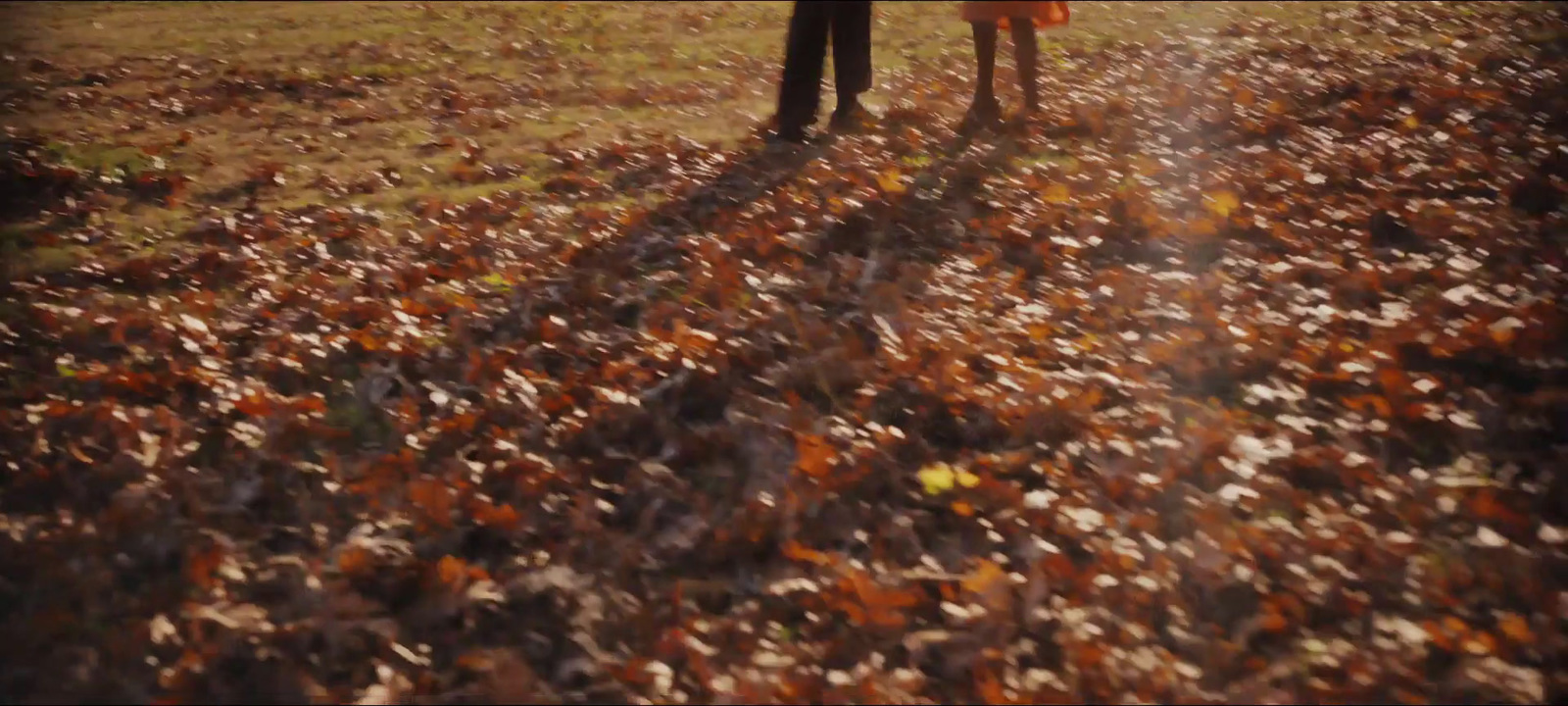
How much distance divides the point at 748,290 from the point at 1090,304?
5.43ft

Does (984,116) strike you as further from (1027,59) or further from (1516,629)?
(1516,629)

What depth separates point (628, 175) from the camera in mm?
7812

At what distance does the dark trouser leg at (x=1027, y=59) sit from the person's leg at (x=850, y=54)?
3.69 ft

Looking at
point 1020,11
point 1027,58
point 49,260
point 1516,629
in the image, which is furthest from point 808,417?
point 1027,58

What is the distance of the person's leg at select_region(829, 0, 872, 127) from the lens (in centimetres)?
852

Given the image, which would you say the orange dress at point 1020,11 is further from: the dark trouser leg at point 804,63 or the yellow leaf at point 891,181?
the yellow leaf at point 891,181

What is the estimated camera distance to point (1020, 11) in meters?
8.12

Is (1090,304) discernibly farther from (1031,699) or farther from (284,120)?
(284,120)

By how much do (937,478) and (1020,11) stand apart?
516 centimetres

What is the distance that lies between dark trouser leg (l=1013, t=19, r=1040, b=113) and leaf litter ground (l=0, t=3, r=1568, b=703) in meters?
0.61

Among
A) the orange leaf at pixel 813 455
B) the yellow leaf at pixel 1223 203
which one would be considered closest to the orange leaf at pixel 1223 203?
the yellow leaf at pixel 1223 203

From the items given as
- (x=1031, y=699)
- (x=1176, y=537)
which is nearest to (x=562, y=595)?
(x=1031, y=699)

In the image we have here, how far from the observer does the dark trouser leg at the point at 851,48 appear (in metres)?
8.51

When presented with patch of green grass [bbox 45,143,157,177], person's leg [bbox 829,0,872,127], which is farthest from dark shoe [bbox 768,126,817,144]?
patch of green grass [bbox 45,143,157,177]
